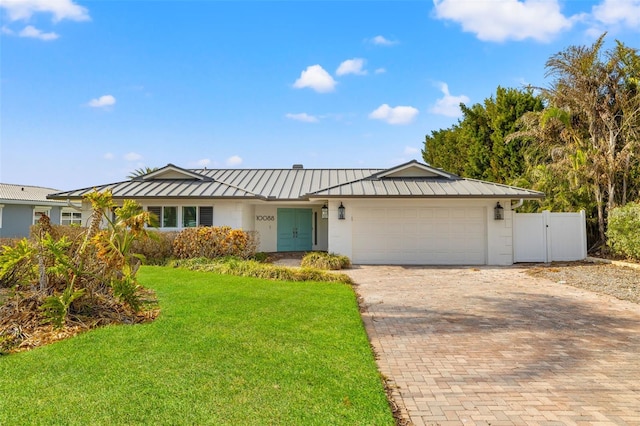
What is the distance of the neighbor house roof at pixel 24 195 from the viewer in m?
23.3

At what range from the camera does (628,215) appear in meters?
12.4

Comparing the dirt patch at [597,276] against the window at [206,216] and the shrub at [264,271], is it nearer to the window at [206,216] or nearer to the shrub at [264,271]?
the shrub at [264,271]

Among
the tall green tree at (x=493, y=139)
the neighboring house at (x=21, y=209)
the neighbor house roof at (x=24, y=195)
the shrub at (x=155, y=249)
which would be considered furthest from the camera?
the neighbor house roof at (x=24, y=195)

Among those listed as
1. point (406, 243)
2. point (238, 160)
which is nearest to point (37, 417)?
point (406, 243)

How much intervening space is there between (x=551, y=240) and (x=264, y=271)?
1142cm

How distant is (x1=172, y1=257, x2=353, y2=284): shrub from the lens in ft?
32.1

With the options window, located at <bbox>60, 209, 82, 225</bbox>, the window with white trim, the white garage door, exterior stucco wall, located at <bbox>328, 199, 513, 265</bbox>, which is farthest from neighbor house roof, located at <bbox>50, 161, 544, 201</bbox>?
window, located at <bbox>60, 209, 82, 225</bbox>

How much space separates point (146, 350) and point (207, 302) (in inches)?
97.8

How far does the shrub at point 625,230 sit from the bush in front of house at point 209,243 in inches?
535

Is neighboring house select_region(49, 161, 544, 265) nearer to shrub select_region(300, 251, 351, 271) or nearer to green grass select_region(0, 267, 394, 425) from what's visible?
shrub select_region(300, 251, 351, 271)

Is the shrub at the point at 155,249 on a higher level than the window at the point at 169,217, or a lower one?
lower

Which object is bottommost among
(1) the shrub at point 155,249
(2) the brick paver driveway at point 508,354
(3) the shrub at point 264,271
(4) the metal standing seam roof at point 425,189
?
(2) the brick paver driveway at point 508,354

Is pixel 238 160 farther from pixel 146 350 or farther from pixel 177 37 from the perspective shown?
pixel 146 350

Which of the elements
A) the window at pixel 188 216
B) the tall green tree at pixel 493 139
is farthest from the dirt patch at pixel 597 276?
the window at pixel 188 216
